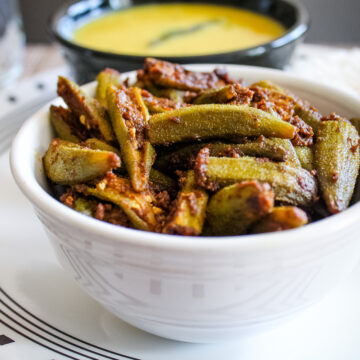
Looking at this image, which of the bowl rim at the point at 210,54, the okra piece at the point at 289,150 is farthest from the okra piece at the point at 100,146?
the bowl rim at the point at 210,54

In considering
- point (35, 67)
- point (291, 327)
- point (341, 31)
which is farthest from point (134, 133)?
point (341, 31)

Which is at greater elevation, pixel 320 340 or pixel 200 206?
pixel 200 206

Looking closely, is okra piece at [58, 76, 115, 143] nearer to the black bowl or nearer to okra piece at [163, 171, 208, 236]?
okra piece at [163, 171, 208, 236]

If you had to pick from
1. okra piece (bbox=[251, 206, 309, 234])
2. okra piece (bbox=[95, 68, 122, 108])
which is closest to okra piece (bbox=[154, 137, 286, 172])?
okra piece (bbox=[251, 206, 309, 234])

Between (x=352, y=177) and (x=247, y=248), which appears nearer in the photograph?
(x=247, y=248)

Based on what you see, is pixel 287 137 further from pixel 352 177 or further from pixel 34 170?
pixel 34 170

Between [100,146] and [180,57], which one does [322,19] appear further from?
[100,146]

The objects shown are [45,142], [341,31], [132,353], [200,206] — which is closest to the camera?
[200,206]

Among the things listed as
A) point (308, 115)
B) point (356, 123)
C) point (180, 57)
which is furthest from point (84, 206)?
point (180, 57)
